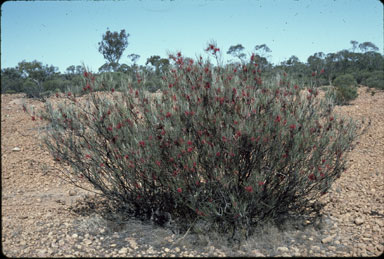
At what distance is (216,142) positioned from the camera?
382 centimetres

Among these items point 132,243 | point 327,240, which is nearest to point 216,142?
point 132,243

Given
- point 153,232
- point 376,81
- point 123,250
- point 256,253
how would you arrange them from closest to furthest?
point 256,253
point 123,250
point 153,232
point 376,81

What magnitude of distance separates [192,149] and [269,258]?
1405mm

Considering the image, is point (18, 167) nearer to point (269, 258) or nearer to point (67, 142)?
point (67, 142)

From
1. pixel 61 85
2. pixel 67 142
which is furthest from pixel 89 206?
pixel 61 85

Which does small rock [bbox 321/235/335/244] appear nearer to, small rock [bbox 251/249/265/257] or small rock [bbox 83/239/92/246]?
small rock [bbox 251/249/265/257]

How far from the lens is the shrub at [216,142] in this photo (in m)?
3.76

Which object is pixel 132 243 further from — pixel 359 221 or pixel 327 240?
pixel 359 221

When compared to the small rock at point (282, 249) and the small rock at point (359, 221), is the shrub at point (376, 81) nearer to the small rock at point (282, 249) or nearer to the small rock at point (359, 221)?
the small rock at point (359, 221)

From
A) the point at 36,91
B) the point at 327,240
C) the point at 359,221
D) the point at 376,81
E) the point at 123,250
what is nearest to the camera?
the point at 123,250

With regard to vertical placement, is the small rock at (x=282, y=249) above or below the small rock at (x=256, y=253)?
below

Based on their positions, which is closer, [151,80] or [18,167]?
[151,80]

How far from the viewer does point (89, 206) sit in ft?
17.6

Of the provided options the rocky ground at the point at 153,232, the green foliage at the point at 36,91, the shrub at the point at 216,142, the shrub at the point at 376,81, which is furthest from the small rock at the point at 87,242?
the shrub at the point at 376,81
